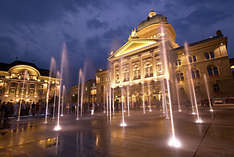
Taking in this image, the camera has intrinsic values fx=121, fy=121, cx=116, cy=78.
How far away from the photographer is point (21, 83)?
4697 cm

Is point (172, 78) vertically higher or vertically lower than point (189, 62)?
lower

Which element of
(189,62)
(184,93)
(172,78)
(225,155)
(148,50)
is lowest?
(225,155)

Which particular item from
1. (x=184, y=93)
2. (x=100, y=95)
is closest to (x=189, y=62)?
(x=184, y=93)

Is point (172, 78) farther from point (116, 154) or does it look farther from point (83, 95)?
point (83, 95)

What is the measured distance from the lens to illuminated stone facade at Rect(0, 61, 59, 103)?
4409 centimetres

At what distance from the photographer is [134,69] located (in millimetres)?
35188

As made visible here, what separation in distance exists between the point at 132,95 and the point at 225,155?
29702 mm

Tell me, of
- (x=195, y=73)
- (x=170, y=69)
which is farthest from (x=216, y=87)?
(x=170, y=69)

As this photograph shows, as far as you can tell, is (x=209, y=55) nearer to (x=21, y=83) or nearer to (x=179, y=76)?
(x=179, y=76)

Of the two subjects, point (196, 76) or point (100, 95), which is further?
point (100, 95)

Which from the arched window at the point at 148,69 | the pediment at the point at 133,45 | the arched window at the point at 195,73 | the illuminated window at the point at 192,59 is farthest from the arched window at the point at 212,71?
the pediment at the point at 133,45

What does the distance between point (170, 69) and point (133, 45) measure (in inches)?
521

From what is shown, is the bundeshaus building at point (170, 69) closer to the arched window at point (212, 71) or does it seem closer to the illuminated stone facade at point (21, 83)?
the arched window at point (212, 71)

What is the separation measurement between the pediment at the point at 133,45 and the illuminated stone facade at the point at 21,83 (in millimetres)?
32840
